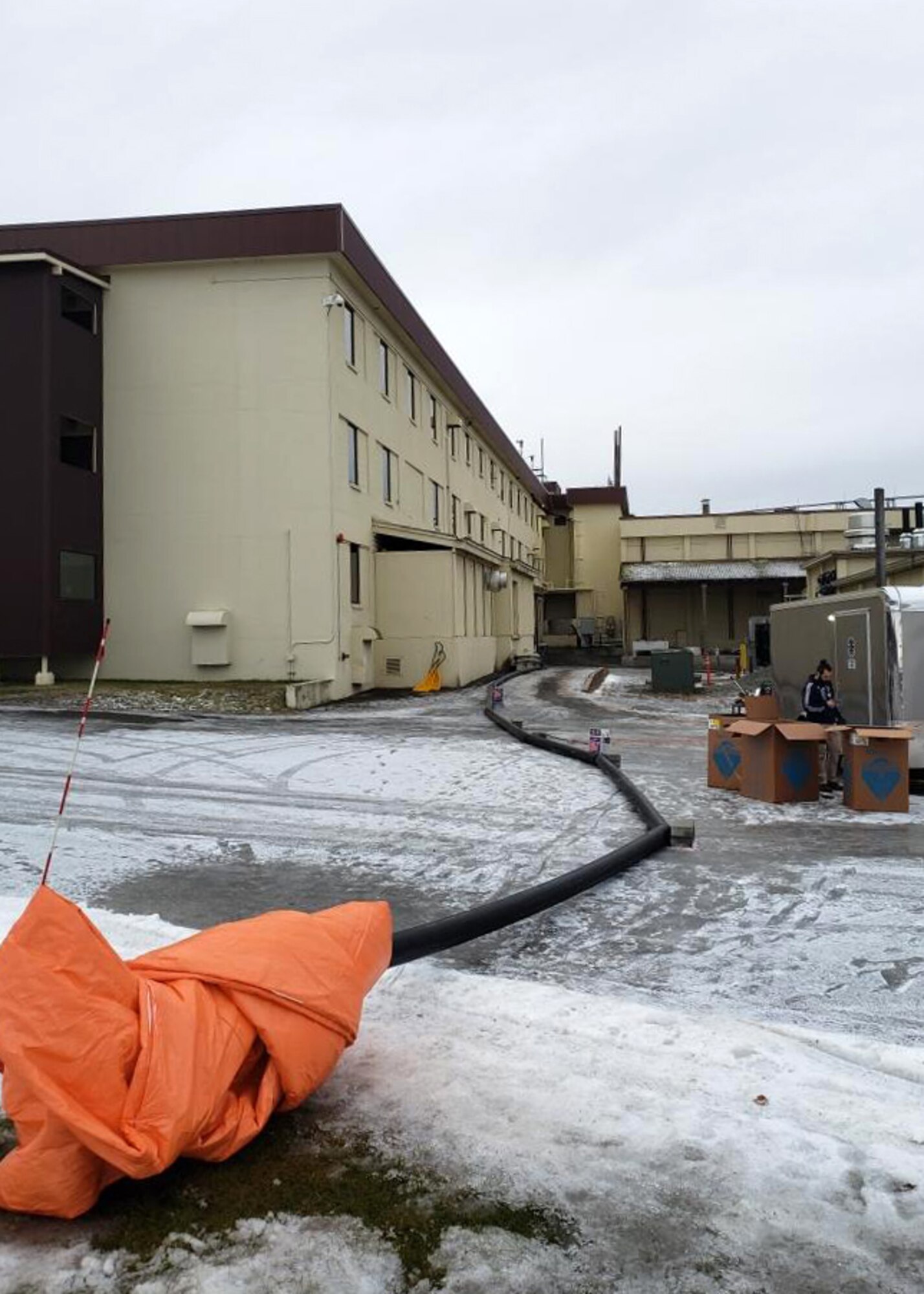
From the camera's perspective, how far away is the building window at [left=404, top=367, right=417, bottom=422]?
28922mm

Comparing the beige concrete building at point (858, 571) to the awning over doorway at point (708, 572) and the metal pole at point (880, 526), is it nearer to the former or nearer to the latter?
the metal pole at point (880, 526)

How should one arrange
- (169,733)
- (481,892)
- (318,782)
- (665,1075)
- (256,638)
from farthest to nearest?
(256,638), (169,733), (318,782), (481,892), (665,1075)

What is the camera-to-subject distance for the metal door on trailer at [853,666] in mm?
12336

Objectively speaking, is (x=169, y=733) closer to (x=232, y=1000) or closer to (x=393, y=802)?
(x=393, y=802)

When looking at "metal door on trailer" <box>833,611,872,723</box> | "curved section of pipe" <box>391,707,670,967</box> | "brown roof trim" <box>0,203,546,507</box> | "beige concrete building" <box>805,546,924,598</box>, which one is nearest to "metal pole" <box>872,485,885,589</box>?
"beige concrete building" <box>805,546,924,598</box>

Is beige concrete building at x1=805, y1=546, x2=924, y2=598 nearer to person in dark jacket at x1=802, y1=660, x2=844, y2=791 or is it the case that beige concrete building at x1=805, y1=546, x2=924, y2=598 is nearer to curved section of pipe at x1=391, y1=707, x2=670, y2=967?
person in dark jacket at x1=802, y1=660, x2=844, y2=791

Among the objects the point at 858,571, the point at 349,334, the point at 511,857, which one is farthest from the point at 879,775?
the point at 858,571

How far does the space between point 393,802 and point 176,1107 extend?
697 centimetres

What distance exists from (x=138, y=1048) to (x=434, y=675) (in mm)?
22092

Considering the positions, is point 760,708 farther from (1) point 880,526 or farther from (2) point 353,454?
(2) point 353,454

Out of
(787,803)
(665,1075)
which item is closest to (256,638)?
(787,803)

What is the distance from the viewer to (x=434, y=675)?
25.0 meters

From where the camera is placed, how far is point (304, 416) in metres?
21.8

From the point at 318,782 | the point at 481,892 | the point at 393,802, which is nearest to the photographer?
the point at 481,892
